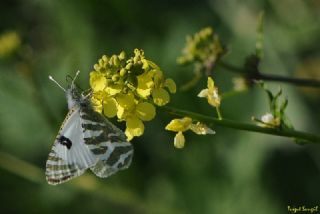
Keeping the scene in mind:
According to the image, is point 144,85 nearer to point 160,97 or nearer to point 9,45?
point 160,97

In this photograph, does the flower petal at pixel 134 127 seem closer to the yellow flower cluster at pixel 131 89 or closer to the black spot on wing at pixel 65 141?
the yellow flower cluster at pixel 131 89

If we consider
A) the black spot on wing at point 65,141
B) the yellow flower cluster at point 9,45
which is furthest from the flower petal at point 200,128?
the yellow flower cluster at point 9,45

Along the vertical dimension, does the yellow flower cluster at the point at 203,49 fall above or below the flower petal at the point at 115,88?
above

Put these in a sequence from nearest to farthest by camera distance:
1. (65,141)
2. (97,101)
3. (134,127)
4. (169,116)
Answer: (134,127) → (97,101) → (65,141) → (169,116)

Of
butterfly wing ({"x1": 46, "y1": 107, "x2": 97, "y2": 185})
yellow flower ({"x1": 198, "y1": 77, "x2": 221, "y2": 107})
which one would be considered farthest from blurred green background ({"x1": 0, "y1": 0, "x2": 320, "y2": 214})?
yellow flower ({"x1": 198, "y1": 77, "x2": 221, "y2": 107})

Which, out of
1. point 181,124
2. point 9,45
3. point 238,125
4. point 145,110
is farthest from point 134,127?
point 9,45

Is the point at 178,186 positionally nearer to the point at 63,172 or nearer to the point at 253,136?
the point at 253,136

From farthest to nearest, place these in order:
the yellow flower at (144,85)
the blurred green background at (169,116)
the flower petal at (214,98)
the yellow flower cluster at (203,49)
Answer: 1. the blurred green background at (169,116)
2. the yellow flower cluster at (203,49)
3. the flower petal at (214,98)
4. the yellow flower at (144,85)

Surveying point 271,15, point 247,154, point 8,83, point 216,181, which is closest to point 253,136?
point 247,154
